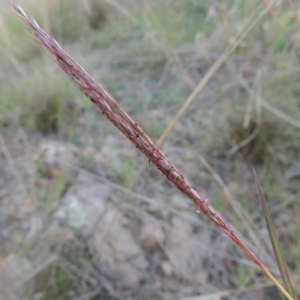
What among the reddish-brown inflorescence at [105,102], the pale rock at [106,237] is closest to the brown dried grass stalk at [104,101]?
the reddish-brown inflorescence at [105,102]

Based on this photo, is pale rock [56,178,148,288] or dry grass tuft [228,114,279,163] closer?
pale rock [56,178,148,288]

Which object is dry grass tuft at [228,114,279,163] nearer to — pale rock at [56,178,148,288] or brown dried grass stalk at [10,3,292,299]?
pale rock at [56,178,148,288]

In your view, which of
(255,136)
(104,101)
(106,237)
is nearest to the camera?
(104,101)

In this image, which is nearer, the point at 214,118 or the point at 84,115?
the point at 214,118

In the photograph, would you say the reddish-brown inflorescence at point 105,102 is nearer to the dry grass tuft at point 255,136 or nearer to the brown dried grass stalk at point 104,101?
the brown dried grass stalk at point 104,101

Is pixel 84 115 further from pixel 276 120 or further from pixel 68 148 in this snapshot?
pixel 276 120

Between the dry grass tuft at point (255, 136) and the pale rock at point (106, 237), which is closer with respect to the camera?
the pale rock at point (106, 237)

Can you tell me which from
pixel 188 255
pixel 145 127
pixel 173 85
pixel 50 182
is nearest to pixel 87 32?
pixel 173 85

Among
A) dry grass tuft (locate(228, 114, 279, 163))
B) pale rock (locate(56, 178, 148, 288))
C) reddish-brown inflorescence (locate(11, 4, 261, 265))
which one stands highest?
dry grass tuft (locate(228, 114, 279, 163))

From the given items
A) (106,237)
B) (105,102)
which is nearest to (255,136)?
(106,237)

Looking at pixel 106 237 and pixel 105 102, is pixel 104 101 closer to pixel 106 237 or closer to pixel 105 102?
pixel 105 102

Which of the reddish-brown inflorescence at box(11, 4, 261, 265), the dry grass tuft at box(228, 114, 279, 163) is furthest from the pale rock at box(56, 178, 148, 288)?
the reddish-brown inflorescence at box(11, 4, 261, 265)
